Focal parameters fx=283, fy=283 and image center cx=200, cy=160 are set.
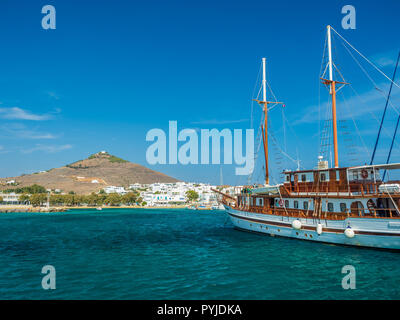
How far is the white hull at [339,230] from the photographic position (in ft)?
67.5

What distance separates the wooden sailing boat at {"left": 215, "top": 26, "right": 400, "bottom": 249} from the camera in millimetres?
21266

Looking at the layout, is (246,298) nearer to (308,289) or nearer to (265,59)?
(308,289)

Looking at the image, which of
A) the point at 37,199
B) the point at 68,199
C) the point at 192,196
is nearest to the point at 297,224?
the point at 192,196

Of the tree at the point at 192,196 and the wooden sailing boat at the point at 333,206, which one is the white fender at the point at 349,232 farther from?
the tree at the point at 192,196

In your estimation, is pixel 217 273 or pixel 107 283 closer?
pixel 107 283

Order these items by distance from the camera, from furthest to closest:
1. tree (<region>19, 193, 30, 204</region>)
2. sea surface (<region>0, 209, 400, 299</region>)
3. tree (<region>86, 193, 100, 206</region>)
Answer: tree (<region>86, 193, 100, 206</region>) < tree (<region>19, 193, 30, 204</region>) < sea surface (<region>0, 209, 400, 299</region>)

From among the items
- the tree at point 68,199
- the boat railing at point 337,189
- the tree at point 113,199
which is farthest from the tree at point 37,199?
the boat railing at point 337,189

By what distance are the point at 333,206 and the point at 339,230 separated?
238cm

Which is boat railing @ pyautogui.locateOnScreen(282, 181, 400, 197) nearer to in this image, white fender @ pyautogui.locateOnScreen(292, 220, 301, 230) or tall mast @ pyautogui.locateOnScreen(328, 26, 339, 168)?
white fender @ pyautogui.locateOnScreen(292, 220, 301, 230)

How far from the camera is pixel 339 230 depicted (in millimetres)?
23234

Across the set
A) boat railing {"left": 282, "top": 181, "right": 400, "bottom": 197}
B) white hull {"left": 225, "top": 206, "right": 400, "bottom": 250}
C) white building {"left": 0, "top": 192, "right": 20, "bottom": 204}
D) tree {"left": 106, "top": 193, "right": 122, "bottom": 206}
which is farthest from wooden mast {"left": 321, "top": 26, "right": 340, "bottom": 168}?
white building {"left": 0, "top": 192, "right": 20, "bottom": 204}
